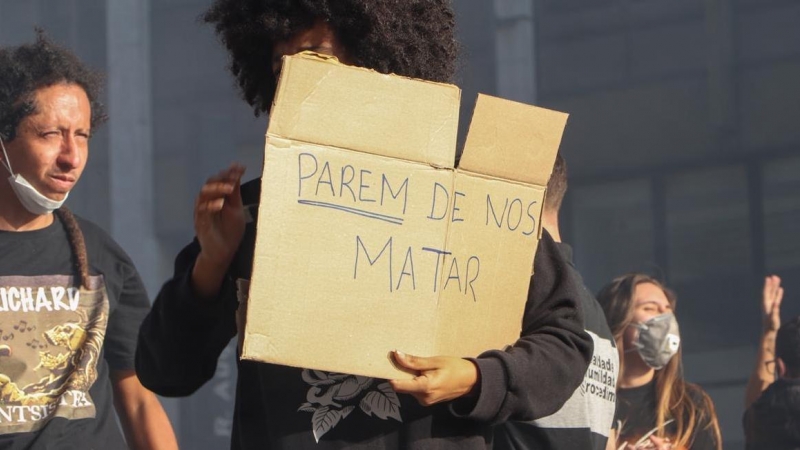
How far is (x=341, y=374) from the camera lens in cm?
158

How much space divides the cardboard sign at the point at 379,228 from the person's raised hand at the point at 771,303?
3098 millimetres

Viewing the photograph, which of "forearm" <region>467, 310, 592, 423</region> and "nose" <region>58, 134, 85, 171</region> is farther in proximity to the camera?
"nose" <region>58, 134, 85, 171</region>

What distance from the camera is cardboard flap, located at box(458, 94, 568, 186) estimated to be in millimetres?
1614

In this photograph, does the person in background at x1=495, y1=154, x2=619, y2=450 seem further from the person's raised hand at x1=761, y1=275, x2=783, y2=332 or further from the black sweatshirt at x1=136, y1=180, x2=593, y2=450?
the person's raised hand at x1=761, y1=275, x2=783, y2=332

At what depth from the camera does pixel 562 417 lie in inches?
102

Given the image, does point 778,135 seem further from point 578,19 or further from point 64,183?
point 64,183

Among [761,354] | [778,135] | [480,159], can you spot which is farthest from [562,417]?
[778,135]

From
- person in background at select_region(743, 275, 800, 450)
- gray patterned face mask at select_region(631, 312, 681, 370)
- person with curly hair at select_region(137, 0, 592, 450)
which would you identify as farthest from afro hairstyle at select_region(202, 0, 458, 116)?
person in background at select_region(743, 275, 800, 450)

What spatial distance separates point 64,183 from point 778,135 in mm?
3007

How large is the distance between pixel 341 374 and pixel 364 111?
0.32 metres

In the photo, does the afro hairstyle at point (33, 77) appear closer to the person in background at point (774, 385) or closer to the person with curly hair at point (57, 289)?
the person with curly hair at point (57, 289)

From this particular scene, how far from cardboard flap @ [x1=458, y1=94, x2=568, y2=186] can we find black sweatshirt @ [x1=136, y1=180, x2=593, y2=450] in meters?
0.13

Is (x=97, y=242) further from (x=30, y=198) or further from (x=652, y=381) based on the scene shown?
(x=652, y=381)

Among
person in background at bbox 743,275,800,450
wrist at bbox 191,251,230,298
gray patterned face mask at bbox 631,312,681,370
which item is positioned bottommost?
person in background at bbox 743,275,800,450
